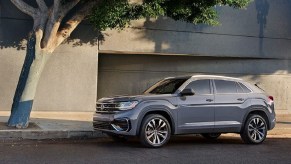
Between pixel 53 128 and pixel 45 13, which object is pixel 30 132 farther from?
pixel 45 13

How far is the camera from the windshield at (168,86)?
36.0 feet

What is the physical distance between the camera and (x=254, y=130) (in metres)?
11.5

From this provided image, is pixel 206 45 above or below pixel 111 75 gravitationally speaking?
above

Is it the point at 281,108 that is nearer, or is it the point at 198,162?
the point at 198,162

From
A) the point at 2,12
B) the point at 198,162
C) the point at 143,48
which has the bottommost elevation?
the point at 198,162

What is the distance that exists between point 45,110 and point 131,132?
22.4ft

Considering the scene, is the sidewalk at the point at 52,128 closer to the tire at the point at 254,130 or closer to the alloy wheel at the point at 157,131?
the alloy wheel at the point at 157,131

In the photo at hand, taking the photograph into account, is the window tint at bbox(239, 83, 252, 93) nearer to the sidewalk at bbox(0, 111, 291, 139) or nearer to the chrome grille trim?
the sidewalk at bbox(0, 111, 291, 139)

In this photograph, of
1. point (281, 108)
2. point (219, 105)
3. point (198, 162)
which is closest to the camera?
point (198, 162)

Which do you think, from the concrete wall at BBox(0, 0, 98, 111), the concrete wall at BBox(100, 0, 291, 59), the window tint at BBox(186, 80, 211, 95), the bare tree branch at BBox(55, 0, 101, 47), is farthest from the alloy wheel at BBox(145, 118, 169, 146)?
the concrete wall at BBox(100, 0, 291, 59)

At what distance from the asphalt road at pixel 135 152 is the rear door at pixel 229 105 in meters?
0.52

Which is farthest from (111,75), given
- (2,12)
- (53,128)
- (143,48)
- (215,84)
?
(215,84)

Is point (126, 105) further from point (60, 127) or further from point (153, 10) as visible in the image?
point (153, 10)

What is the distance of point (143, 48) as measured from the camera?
1734 centimetres
